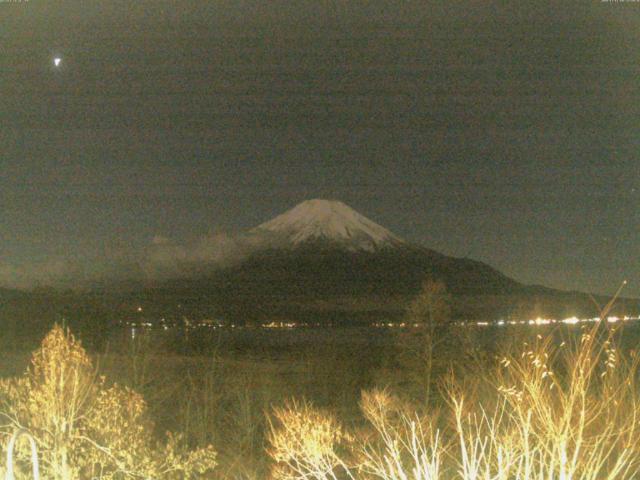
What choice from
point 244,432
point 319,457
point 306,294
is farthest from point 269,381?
point 306,294

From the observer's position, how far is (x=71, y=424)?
10797mm

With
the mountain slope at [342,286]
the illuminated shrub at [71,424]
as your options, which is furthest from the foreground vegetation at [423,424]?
the mountain slope at [342,286]

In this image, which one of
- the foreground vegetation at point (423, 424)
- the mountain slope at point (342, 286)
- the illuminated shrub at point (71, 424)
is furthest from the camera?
the mountain slope at point (342, 286)

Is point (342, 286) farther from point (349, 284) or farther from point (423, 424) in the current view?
point (423, 424)

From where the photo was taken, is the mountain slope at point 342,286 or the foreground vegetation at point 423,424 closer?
the foreground vegetation at point 423,424

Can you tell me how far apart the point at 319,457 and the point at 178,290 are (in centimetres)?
15981

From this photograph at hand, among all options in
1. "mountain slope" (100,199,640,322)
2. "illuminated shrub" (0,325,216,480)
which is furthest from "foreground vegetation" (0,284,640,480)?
"mountain slope" (100,199,640,322)

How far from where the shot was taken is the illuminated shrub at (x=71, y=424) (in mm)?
10625

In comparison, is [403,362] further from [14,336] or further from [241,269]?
[241,269]

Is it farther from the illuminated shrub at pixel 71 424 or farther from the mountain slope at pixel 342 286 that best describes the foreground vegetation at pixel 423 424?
the mountain slope at pixel 342 286

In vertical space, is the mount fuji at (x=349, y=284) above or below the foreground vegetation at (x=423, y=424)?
above

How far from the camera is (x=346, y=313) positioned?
148 meters

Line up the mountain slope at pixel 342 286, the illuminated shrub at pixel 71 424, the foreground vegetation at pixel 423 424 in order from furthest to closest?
the mountain slope at pixel 342 286
the illuminated shrub at pixel 71 424
the foreground vegetation at pixel 423 424

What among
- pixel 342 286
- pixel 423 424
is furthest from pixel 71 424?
pixel 342 286
